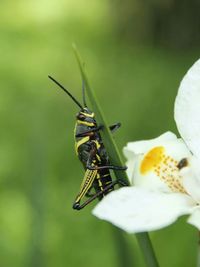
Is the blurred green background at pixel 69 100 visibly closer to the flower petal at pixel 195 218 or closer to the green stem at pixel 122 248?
the green stem at pixel 122 248

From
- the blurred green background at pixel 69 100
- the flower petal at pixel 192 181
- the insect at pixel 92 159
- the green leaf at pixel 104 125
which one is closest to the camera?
the green leaf at pixel 104 125

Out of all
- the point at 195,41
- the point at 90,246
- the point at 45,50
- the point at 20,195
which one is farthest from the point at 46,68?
the point at 90,246

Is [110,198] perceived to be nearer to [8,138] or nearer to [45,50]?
[8,138]

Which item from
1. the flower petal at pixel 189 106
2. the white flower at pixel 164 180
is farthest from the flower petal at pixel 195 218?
the flower petal at pixel 189 106

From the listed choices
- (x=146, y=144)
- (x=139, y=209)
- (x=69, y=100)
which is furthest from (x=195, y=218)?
(x=69, y=100)

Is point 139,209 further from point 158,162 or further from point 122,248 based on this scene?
point 122,248

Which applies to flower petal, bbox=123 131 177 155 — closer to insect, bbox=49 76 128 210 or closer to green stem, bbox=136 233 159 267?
insect, bbox=49 76 128 210

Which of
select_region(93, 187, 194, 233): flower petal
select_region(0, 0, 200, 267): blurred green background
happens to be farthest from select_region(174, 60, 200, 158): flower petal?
select_region(0, 0, 200, 267): blurred green background
